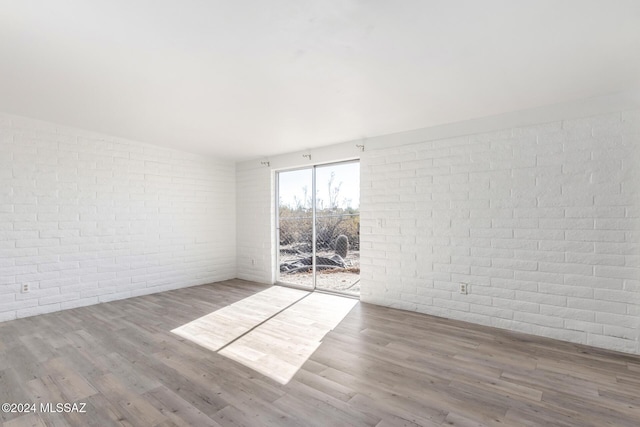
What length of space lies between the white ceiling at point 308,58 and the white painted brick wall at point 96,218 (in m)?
0.65

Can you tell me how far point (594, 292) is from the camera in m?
3.01

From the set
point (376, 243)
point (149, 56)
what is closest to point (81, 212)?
point (149, 56)

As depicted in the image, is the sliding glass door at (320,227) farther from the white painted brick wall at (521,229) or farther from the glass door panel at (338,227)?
the white painted brick wall at (521,229)

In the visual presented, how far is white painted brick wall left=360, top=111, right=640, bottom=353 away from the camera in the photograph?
293cm

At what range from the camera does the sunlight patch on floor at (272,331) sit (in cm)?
272

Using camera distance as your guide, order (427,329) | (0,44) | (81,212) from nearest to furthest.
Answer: (0,44) < (427,329) < (81,212)

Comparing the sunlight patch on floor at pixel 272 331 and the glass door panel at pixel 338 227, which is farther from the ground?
the glass door panel at pixel 338 227

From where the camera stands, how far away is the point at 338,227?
522 centimetres

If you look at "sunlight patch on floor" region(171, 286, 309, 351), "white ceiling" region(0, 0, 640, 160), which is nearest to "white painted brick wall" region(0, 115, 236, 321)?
"white ceiling" region(0, 0, 640, 160)

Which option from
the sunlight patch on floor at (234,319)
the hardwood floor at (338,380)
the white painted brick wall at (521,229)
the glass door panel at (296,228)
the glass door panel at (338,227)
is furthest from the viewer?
the glass door panel at (296,228)

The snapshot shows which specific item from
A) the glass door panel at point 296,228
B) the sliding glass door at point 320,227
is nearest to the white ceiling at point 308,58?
the sliding glass door at point 320,227

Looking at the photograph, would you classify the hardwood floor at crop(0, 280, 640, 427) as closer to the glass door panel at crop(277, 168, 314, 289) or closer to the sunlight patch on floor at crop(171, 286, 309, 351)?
the sunlight patch on floor at crop(171, 286, 309, 351)

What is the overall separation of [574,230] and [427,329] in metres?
1.79

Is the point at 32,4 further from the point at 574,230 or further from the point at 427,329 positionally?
the point at 574,230
